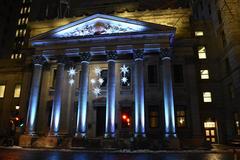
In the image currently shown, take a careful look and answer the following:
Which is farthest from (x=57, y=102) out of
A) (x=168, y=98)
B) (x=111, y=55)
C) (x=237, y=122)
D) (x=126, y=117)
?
(x=237, y=122)

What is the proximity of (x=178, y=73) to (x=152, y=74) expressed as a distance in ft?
11.6

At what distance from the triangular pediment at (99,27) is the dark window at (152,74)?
6116 millimetres

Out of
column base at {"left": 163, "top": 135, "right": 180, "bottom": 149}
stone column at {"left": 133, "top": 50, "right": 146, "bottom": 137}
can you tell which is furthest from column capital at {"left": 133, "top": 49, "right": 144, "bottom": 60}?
column base at {"left": 163, "top": 135, "right": 180, "bottom": 149}

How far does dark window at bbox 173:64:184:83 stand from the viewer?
28.6m

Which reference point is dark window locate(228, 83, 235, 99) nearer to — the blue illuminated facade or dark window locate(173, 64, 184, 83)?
dark window locate(173, 64, 184, 83)

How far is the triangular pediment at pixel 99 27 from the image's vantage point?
25828 millimetres

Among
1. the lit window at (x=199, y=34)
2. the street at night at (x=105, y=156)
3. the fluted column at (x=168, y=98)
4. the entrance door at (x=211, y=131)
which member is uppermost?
the lit window at (x=199, y=34)

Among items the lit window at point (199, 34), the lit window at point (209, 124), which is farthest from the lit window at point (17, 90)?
the lit window at point (199, 34)

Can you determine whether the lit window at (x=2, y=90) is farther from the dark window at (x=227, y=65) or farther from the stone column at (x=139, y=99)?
the dark window at (x=227, y=65)

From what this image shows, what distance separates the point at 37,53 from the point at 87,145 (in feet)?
45.8

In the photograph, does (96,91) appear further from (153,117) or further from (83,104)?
(153,117)

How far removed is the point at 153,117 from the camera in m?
28.0

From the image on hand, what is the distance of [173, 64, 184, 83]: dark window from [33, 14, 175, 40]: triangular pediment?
6.97 m

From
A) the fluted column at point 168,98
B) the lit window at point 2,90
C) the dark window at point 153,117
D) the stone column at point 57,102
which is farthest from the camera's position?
the lit window at point 2,90
